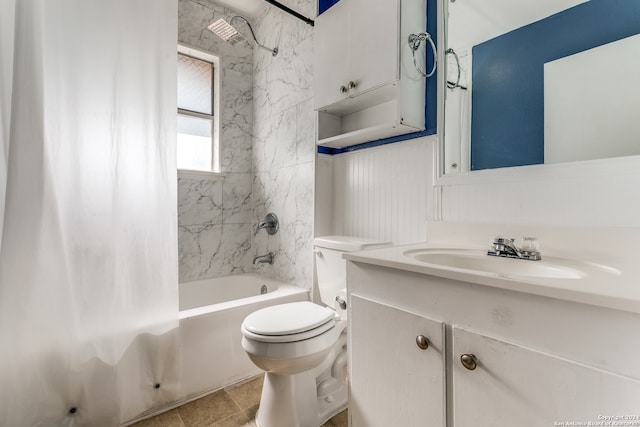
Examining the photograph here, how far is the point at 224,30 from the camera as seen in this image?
72.7 inches

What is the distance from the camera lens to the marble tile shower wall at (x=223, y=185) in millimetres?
2180

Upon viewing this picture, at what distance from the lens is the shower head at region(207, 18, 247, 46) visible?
5.89 ft

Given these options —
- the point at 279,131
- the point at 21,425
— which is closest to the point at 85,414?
the point at 21,425

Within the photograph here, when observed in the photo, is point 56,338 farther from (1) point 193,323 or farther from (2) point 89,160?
(2) point 89,160

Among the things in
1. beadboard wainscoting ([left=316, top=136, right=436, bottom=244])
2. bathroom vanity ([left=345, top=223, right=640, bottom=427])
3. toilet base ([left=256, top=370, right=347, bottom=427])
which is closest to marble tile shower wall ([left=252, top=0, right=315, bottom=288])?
beadboard wainscoting ([left=316, top=136, right=436, bottom=244])

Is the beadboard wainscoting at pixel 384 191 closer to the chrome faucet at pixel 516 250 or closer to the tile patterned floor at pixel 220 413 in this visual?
the chrome faucet at pixel 516 250

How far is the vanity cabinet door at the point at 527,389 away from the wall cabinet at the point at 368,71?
982mm

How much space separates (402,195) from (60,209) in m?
1.47

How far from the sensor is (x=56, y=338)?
112 centimetres

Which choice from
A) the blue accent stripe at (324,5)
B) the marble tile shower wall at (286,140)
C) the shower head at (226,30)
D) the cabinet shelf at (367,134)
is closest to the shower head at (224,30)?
the shower head at (226,30)

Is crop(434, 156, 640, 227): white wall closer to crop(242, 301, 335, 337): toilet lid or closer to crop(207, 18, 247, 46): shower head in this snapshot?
crop(242, 301, 335, 337): toilet lid

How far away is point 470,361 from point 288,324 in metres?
0.71

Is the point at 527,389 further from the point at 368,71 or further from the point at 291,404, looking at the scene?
the point at 368,71

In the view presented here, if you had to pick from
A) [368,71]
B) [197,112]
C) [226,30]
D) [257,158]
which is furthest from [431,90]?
[197,112]
